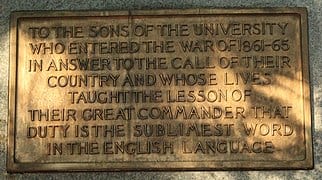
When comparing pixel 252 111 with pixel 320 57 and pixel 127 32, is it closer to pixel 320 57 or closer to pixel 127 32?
pixel 320 57

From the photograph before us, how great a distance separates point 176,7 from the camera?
6852 mm

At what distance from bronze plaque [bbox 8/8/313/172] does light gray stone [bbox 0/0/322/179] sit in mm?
58

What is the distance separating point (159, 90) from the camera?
667 centimetres

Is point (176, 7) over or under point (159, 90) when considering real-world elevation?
over

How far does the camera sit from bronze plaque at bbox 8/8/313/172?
6574 mm

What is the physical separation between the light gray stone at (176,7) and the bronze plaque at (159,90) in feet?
0.19

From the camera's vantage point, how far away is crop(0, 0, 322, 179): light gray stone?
6543 mm

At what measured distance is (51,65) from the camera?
6.76 meters

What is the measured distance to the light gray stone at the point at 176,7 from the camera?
21.5ft

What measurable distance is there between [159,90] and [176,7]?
702 mm

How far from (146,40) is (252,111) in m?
1.01

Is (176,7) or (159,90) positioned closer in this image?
(159,90)

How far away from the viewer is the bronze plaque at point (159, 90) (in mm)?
6574

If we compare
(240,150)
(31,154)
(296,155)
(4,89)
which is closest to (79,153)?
(31,154)
